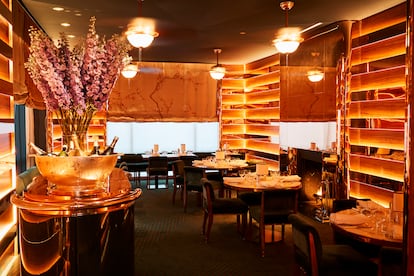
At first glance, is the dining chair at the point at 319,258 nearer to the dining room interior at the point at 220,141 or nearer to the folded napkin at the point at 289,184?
the dining room interior at the point at 220,141

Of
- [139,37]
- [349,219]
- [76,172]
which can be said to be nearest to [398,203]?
[349,219]

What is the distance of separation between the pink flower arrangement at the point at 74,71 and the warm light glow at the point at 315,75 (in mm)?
5138

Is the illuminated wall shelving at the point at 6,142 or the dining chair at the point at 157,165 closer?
the illuminated wall shelving at the point at 6,142

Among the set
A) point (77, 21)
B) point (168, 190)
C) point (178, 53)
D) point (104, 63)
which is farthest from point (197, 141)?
point (104, 63)

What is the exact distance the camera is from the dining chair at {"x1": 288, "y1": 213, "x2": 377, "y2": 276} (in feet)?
10.1

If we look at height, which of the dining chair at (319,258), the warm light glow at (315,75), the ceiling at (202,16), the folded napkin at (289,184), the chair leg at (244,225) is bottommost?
the chair leg at (244,225)

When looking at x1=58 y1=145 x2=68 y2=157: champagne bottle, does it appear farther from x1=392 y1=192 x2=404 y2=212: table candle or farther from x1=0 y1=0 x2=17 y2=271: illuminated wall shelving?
x1=392 y1=192 x2=404 y2=212: table candle

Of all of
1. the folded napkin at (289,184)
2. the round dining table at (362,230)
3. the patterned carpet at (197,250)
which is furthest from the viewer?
the folded napkin at (289,184)

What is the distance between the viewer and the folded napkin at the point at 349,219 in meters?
3.28

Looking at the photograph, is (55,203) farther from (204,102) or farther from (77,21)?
(204,102)

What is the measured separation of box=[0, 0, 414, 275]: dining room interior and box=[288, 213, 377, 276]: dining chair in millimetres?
14

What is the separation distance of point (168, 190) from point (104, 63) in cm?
730

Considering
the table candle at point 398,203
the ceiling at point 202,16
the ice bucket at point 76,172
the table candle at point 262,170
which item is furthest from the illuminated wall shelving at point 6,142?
the table candle at point 398,203

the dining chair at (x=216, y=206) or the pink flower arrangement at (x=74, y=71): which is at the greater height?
the pink flower arrangement at (x=74, y=71)
